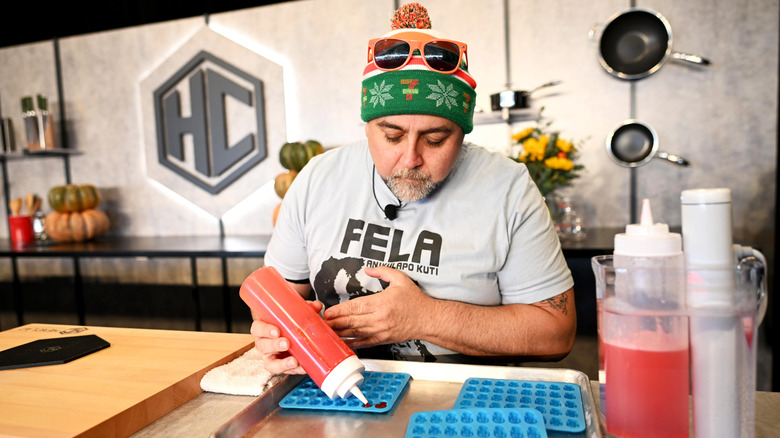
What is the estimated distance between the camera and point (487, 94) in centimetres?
270

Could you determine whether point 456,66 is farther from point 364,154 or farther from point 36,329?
point 36,329

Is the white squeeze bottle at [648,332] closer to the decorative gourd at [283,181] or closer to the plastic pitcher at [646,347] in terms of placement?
the plastic pitcher at [646,347]

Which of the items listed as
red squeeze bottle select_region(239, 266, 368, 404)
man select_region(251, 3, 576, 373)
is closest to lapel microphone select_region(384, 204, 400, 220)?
A: man select_region(251, 3, 576, 373)

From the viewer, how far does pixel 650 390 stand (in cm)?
58

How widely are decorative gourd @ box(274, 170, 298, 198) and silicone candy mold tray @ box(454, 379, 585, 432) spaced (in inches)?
83.5

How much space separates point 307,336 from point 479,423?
10.9 inches

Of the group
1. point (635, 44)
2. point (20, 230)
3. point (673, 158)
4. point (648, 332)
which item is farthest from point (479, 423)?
point (20, 230)

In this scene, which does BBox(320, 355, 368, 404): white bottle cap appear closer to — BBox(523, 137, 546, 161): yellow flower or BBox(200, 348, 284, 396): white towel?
BBox(200, 348, 284, 396): white towel

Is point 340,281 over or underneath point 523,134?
underneath

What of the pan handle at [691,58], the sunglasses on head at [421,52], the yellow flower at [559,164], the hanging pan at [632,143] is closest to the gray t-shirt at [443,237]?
the sunglasses on head at [421,52]

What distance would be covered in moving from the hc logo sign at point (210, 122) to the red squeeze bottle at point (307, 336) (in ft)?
7.84

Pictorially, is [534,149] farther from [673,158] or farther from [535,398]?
[535,398]

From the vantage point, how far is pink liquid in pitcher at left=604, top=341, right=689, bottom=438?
57 centimetres

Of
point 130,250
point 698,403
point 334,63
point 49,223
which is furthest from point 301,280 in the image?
point 49,223
